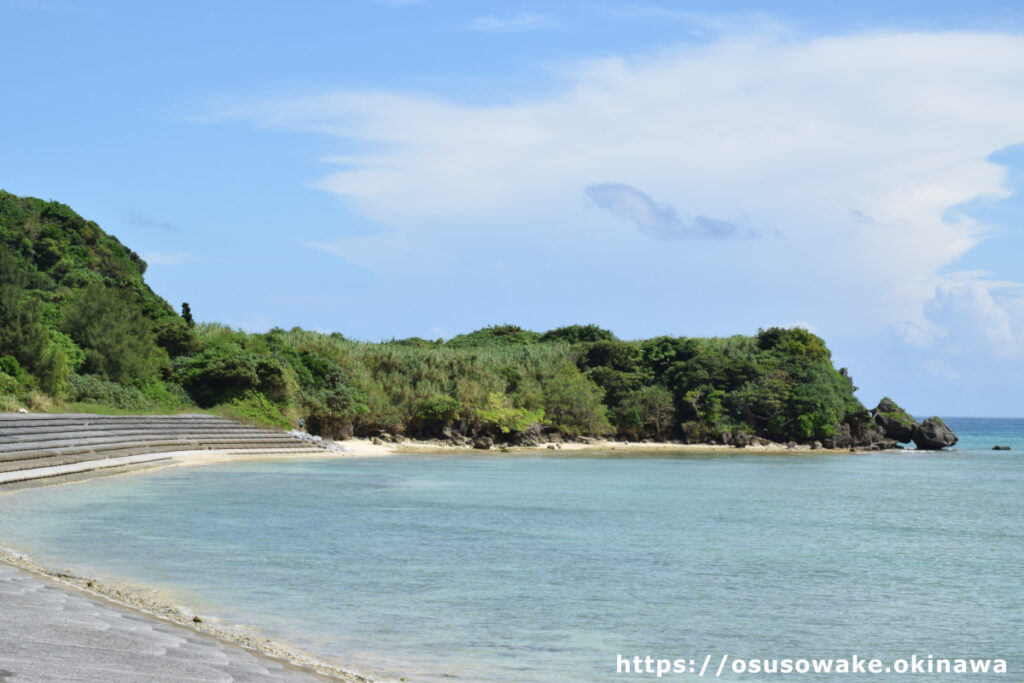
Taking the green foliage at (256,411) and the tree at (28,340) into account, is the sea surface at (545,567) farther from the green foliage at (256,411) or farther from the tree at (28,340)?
the green foliage at (256,411)

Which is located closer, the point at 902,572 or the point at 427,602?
the point at 427,602

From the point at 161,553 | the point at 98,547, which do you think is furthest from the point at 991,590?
the point at 98,547

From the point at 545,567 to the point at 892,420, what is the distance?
180 feet

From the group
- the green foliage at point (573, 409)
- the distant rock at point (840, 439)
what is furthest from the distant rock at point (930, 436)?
the green foliage at point (573, 409)

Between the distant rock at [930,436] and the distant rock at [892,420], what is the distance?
1.12 metres

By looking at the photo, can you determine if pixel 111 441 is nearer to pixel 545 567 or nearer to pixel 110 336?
pixel 110 336

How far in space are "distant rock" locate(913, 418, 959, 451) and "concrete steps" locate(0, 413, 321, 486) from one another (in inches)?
1716

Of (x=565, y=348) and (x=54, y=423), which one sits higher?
(x=565, y=348)

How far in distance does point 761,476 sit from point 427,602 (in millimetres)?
26111

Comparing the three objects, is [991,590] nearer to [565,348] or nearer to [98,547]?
[98,547]

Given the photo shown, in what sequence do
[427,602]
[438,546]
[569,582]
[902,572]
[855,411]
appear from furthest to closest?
[855,411] → [438,546] → [902,572] → [569,582] → [427,602]

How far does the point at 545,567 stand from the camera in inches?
548

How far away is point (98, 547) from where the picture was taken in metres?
13.9

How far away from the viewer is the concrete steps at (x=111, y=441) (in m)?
24.2
